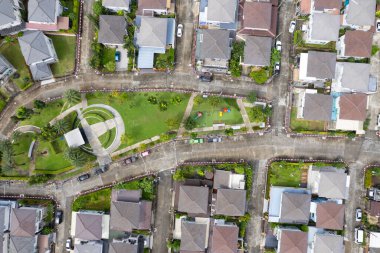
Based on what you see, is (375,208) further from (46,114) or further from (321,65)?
(46,114)

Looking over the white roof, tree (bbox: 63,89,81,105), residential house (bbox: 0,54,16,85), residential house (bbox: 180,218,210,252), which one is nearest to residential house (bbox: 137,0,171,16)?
tree (bbox: 63,89,81,105)

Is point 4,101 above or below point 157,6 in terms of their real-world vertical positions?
below

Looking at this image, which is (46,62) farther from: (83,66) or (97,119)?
(97,119)

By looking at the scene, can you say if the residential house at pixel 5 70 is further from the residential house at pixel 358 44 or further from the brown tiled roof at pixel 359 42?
the brown tiled roof at pixel 359 42

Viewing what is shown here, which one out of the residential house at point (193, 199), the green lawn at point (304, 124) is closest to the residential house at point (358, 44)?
the green lawn at point (304, 124)

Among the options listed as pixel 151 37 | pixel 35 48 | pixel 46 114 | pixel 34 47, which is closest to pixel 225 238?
pixel 151 37

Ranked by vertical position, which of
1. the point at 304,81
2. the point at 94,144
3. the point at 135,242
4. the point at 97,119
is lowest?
the point at 135,242

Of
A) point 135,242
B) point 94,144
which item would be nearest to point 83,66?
point 94,144
